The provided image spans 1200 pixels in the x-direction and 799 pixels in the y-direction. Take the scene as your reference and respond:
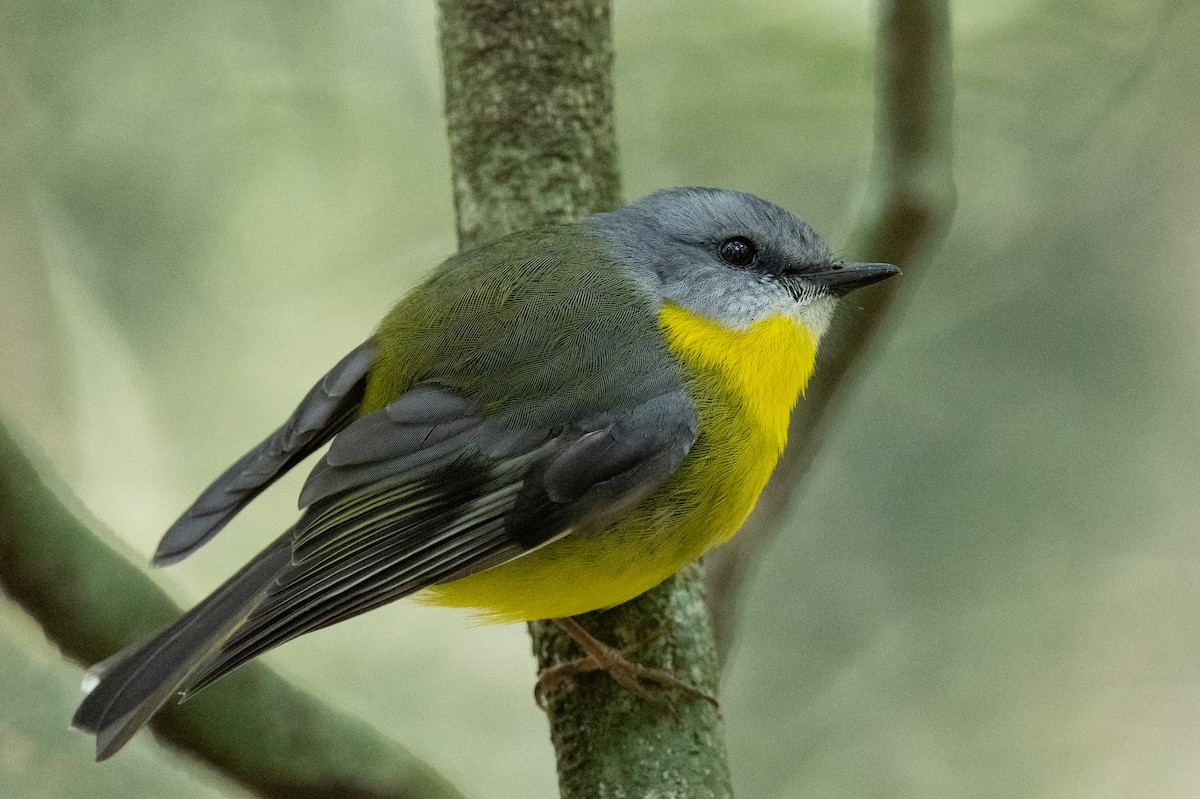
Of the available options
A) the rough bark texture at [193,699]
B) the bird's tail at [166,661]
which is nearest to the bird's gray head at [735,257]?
the bird's tail at [166,661]

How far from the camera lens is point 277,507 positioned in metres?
5.23

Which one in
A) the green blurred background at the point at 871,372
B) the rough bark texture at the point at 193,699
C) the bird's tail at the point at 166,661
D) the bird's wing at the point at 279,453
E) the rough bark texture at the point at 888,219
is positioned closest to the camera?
the bird's tail at the point at 166,661

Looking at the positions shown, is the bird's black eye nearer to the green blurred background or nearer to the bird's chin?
the bird's chin

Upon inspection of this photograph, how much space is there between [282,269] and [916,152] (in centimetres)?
286

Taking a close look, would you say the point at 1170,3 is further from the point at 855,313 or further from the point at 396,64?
the point at 396,64

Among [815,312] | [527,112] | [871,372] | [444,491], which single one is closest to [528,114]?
[527,112]

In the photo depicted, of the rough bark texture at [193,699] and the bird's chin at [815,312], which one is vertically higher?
the bird's chin at [815,312]

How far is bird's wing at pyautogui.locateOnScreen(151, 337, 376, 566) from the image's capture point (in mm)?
3029

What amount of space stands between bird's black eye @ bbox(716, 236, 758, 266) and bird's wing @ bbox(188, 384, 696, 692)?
1.62 ft

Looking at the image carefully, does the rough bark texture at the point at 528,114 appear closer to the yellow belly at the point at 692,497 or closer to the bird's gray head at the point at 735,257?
the bird's gray head at the point at 735,257

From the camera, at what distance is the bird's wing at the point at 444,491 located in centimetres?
257

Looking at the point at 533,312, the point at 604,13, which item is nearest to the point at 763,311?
the point at 533,312

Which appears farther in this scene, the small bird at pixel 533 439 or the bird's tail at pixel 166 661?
the small bird at pixel 533 439

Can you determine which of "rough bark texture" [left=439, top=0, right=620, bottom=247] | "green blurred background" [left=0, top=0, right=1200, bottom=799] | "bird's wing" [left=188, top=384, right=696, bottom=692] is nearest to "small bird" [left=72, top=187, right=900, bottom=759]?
"bird's wing" [left=188, top=384, right=696, bottom=692]
